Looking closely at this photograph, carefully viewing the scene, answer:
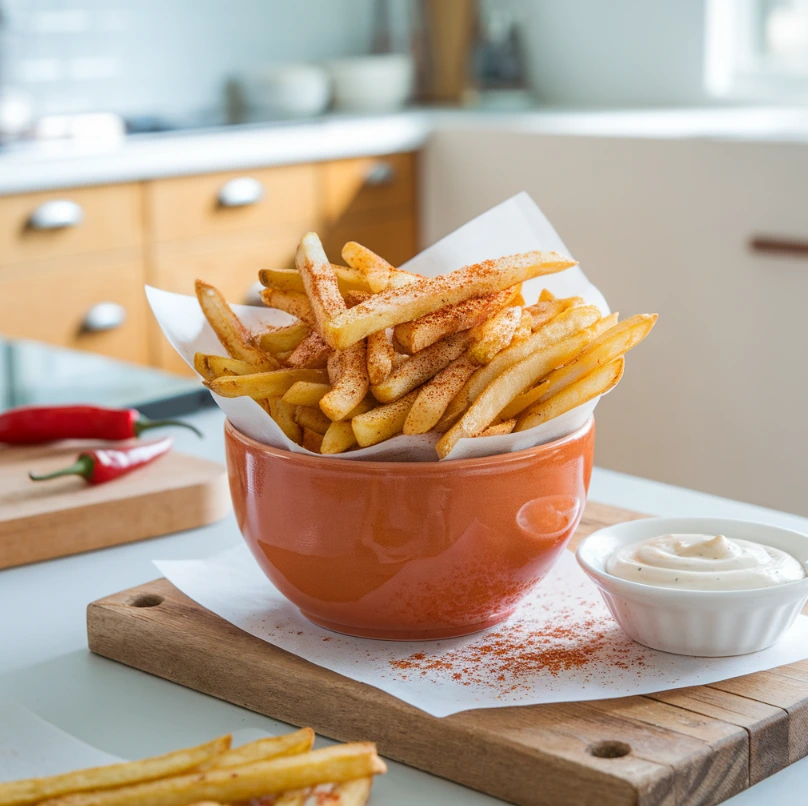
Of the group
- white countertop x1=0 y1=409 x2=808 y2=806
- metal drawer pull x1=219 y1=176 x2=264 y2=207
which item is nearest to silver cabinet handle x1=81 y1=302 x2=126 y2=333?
Result: metal drawer pull x1=219 y1=176 x2=264 y2=207

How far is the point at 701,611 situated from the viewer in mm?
850

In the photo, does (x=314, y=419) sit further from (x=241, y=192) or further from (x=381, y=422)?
(x=241, y=192)

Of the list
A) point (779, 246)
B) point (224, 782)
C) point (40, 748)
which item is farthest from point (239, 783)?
point (779, 246)

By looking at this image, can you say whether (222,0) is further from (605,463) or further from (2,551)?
(2,551)

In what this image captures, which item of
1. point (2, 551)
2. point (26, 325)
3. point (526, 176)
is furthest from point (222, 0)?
point (2, 551)

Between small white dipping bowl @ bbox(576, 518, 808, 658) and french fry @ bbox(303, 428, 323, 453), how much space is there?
8.4 inches

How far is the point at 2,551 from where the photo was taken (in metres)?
1.13

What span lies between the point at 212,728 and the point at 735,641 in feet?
1.22

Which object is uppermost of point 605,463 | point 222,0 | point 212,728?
point 222,0

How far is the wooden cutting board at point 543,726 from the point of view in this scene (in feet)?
2.41

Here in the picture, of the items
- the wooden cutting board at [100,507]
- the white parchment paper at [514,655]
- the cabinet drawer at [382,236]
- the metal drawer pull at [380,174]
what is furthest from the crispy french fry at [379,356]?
the metal drawer pull at [380,174]

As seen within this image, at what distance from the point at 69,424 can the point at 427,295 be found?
0.66m

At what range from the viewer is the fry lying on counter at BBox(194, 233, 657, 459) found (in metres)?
0.85

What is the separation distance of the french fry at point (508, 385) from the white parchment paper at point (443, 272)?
0.03 feet
